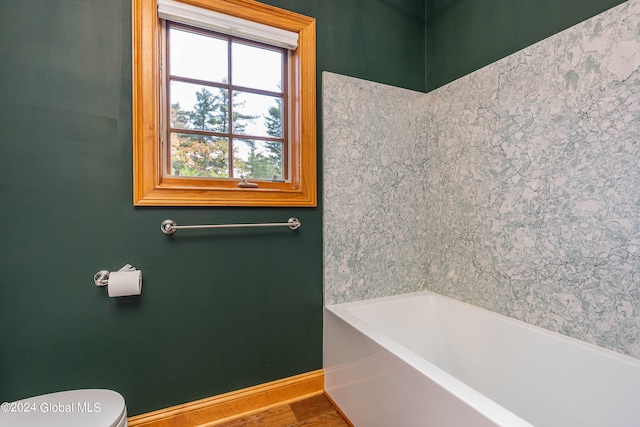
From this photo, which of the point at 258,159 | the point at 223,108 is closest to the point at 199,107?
the point at 223,108

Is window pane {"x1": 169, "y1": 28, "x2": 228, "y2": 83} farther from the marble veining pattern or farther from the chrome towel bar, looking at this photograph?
the chrome towel bar

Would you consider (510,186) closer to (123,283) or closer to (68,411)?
(123,283)

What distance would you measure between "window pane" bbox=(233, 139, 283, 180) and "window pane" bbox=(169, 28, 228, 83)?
1.19ft

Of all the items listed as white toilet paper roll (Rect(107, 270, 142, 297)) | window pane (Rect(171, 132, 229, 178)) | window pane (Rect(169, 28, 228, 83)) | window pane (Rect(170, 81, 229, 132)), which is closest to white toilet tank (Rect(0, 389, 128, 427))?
white toilet paper roll (Rect(107, 270, 142, 297))

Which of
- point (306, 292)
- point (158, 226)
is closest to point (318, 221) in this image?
point (306, 292)

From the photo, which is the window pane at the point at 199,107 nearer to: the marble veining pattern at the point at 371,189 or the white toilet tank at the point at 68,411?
the marble veining pattern at the point at 371,189

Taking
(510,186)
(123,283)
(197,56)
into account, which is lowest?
(123,283)

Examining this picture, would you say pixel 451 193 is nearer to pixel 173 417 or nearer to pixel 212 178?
pixel 212 178

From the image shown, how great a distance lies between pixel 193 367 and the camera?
1.39 meters

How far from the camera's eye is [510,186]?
1449mm

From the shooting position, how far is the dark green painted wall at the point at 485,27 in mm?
1264

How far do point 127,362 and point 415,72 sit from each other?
2.35 meters

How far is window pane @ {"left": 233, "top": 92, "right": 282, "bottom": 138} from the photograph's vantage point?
1533 mm

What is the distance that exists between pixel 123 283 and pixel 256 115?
1.04 meters
